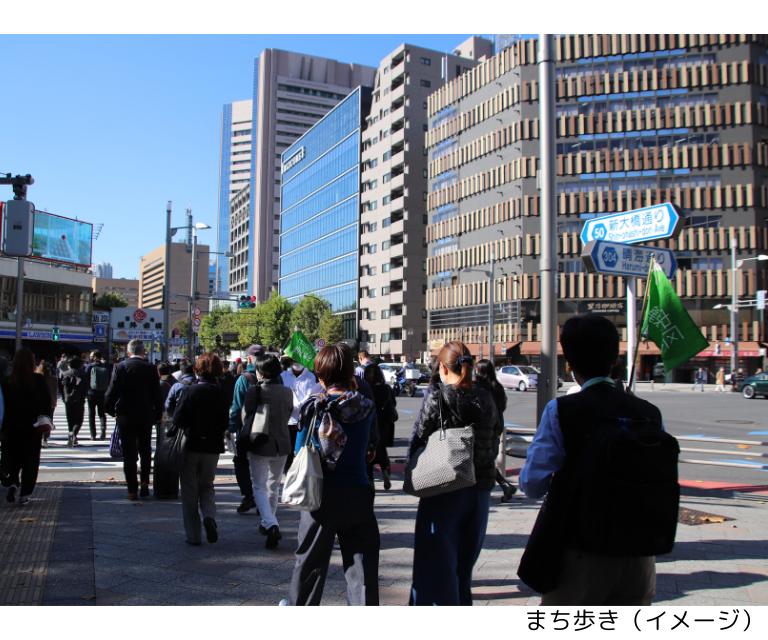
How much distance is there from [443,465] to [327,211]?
92.3m

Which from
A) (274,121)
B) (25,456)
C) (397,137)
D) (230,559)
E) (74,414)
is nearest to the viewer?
(230,559)

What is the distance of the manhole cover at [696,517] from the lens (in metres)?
6.67

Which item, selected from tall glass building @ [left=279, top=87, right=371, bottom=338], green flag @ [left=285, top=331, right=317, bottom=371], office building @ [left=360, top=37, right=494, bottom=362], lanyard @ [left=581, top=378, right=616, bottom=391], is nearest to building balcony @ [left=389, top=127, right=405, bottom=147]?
office building @ [left=360, top=37, right=494, bottom=362]

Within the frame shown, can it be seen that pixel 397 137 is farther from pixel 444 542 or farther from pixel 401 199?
pixel 444 542

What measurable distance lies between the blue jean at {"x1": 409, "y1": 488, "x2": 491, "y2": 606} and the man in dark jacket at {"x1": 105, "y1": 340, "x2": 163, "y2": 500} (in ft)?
16.4

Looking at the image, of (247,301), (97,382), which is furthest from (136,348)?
(247,301)

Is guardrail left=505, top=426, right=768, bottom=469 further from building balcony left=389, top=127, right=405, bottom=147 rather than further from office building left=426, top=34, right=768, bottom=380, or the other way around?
building balcony left=389, top=127, right=405, bottom=147

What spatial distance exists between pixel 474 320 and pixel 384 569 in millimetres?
61252

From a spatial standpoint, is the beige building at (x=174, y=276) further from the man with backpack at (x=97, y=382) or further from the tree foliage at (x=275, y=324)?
the man with backpack at (x=97, y=382)

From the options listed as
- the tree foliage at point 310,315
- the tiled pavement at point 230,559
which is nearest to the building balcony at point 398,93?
the tree foliage at point 310,315

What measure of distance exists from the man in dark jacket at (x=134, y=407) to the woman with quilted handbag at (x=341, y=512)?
457cm

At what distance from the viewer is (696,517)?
22.4ft

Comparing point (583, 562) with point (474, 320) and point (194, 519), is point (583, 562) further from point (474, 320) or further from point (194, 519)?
point (474, 320)

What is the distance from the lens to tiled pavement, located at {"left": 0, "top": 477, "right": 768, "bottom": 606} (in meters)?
4.38
